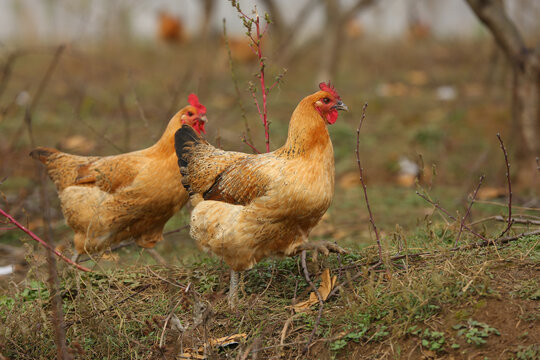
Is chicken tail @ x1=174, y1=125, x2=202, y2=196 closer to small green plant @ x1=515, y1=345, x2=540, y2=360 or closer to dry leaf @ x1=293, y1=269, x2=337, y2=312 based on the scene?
dry leaf @ x1=293, y1=269, x2=337, y2=312

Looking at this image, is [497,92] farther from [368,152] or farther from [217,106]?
[217,106]

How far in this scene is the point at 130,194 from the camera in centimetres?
411

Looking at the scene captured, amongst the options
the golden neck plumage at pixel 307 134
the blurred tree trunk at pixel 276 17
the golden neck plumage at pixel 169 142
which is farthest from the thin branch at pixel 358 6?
the golden neck plumage at pixel 307 134

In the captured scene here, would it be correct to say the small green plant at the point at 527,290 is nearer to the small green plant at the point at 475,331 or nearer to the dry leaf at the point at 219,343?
the small green plant at the point at 475,331

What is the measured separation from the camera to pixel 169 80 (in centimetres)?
1230

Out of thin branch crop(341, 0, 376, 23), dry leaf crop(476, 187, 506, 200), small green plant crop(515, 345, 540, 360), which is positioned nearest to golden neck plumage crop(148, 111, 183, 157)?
small green plant crop(515, 345, 540, 360)

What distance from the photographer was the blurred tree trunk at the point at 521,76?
18.8 ft

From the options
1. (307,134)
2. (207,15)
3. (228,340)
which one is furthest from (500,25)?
(207,15)

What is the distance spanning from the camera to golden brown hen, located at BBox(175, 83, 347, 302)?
123 inches

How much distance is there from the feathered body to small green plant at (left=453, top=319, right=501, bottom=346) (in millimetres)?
1018

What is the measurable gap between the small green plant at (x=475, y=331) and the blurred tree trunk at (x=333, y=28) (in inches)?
283

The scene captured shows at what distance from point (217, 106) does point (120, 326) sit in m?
7.92

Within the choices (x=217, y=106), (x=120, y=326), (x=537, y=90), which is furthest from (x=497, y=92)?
(x=120, y=326)

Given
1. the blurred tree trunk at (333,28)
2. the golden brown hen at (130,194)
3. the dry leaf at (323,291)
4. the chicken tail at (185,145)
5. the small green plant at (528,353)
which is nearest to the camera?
the small green plant at (528,353)
